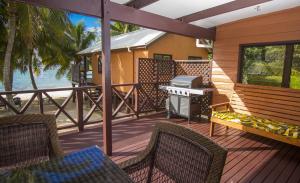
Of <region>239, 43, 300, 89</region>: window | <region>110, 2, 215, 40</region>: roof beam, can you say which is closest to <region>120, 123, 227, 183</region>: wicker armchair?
<region>110, 2, 215, 40</region>: roof beam

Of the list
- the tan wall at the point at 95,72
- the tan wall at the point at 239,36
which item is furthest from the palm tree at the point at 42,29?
the tan wall at the point at 239,36

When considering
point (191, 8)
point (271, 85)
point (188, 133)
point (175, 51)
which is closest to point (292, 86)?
point (271, 85)

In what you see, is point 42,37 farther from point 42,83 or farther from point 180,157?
point 42,83

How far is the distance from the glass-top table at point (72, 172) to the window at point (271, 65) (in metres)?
4.26

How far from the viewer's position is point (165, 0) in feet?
11.4

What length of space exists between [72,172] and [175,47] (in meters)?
8.87

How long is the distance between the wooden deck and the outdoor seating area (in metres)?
0.02

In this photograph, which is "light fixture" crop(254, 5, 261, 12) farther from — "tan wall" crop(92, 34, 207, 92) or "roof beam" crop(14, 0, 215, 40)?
"tan wall" crop(92, 34, 207, 92)

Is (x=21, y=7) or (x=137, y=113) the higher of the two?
(x=21, y=7)

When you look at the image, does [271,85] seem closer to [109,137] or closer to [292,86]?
[292,86]

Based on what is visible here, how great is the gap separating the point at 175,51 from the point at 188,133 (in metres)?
8.51

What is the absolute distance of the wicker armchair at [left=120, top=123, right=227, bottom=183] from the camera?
1.27 metres

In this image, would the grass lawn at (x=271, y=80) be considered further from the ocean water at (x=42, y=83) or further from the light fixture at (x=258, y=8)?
the ocean water at (x=42, y=83)

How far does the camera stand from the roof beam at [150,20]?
313 centimetres
